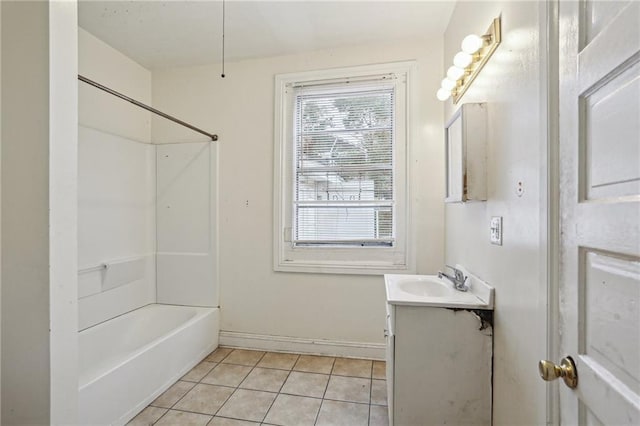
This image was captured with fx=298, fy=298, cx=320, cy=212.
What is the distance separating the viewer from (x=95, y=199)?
90.1 inches

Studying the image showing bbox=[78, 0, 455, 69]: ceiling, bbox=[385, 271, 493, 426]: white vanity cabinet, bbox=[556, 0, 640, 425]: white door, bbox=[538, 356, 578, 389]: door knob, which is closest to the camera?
bbox=[556, 0, 640, 425]: white door

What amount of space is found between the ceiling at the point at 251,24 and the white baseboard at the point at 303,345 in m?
2.46

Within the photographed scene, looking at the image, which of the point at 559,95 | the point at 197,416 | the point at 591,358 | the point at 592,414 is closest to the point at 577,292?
the point at 591,358

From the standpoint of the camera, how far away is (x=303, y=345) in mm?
2539

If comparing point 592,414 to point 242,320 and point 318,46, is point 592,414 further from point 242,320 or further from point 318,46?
point 318,46

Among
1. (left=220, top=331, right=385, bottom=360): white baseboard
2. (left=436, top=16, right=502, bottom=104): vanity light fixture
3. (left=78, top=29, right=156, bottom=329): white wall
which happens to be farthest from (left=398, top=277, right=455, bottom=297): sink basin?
(left=78, top=29, right=156, bottom=329): white wall

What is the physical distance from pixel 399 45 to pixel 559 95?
191 centimetres

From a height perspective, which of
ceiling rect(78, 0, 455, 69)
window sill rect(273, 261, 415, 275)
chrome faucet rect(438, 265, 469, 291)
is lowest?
window sill rect(273, 261, 415, 275)

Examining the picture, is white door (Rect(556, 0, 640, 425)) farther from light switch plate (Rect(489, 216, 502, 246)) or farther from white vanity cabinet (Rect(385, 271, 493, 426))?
white vanity cabinet (Rect(385, 271, 493, 426))

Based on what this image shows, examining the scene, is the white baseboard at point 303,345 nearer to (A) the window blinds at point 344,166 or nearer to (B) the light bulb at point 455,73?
(A) the window blinds at point 344,166

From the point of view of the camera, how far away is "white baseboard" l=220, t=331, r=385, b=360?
243cm

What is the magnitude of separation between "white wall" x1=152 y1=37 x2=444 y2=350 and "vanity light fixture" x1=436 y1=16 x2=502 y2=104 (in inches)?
19.6

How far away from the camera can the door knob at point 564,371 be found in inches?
26.4

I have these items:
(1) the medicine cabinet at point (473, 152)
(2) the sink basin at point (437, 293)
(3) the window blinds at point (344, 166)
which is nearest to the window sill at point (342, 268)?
(3) the window blinds at point (344, 166)
